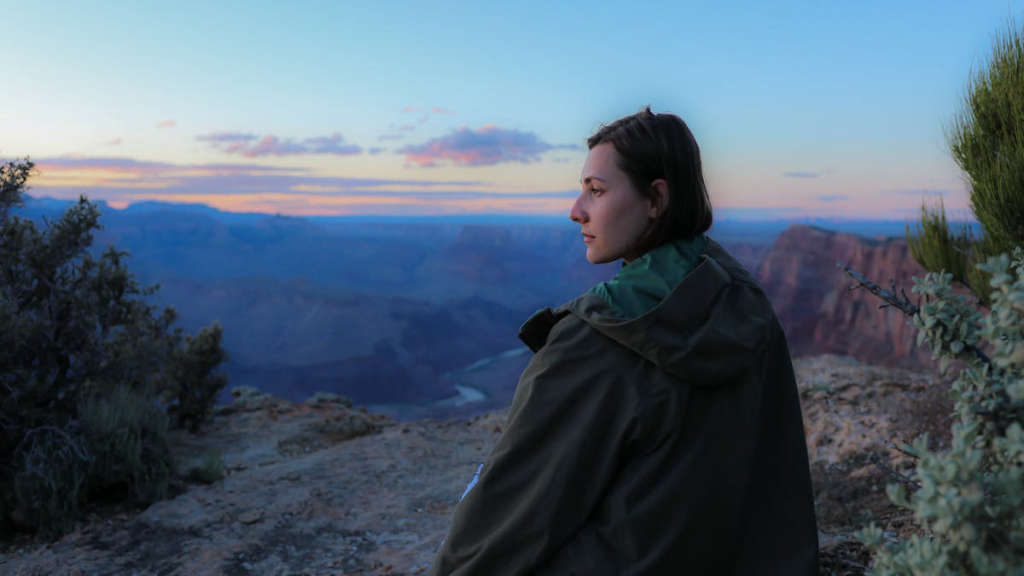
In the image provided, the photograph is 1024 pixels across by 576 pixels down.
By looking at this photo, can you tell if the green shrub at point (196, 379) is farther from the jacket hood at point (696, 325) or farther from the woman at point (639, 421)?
the jacket hood at point (696, 325)

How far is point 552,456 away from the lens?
64.2 inches

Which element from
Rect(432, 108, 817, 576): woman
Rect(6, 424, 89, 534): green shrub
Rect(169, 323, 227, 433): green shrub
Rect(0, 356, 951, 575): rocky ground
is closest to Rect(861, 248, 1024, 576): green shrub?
Rect(432, 108, 817, 576): woman

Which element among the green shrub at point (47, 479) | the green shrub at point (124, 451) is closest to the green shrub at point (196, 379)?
the green shrub at point (124, 451)

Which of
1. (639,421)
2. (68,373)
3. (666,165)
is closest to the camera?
(639,421)

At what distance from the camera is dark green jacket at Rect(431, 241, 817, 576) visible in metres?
1.61

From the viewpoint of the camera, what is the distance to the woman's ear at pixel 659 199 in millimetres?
1838

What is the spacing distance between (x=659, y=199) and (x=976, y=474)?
38.2 inches

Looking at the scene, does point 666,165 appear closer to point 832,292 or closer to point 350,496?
point 350,496

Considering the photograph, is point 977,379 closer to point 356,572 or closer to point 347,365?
point 356,572

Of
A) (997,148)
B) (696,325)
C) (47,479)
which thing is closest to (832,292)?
(997,148)

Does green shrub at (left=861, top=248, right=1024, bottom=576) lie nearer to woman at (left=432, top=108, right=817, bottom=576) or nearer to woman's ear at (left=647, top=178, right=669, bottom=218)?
woman at (left=432, top=108, right=817, bottom=576)

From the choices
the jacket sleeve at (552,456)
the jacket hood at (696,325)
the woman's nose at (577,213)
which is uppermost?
the woman's nose at (577,213)

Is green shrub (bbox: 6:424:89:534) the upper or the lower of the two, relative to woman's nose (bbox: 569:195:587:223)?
lower

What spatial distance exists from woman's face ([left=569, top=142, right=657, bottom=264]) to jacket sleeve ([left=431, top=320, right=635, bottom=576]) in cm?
34
